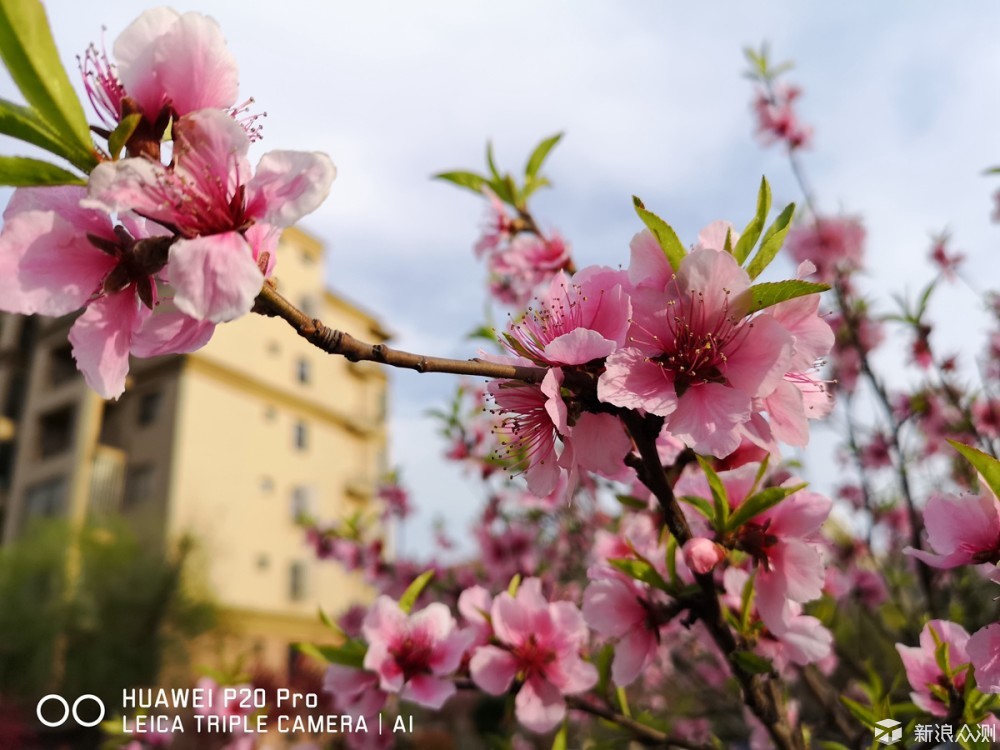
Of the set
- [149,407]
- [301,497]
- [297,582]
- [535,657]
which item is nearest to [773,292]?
[535,657]

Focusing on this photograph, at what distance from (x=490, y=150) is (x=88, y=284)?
57.2 inches

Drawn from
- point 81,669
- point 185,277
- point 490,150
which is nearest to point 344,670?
point 185,277

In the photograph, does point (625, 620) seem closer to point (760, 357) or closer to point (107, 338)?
point (760, 357)

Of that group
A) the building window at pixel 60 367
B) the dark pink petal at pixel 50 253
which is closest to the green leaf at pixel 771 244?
the dark pink petal at pixel 50 253

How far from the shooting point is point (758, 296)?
936 mm

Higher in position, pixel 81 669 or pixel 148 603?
pixel 148 603

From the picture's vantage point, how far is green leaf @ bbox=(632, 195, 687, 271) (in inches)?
36.0

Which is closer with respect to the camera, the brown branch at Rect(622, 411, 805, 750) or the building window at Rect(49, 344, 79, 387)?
the brown branch at Rect(622, 411, 805, 750)

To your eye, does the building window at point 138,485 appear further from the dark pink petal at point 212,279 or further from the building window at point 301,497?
the dark pink petal at point 212,279

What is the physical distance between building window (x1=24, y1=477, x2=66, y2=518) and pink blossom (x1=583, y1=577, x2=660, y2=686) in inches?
728

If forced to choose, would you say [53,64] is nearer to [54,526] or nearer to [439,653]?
[439,653]

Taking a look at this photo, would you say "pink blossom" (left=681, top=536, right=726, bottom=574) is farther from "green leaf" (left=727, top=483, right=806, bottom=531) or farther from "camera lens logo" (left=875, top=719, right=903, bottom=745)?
"camera lens logo" (left=875, top=719, right=903, bottom=745)

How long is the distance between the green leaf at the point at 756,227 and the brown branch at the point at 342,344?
1.41ft

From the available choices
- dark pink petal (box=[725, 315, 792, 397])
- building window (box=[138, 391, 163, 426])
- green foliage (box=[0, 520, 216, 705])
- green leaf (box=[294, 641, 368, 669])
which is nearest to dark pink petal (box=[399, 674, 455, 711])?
green leaf (box=[294, 641, 368, 669])
